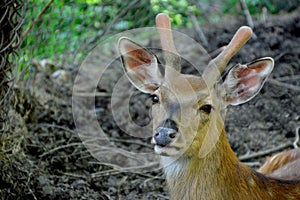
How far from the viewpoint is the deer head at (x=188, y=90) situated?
4152mm

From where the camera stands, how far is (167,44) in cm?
452

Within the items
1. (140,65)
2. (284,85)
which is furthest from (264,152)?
(140,65)

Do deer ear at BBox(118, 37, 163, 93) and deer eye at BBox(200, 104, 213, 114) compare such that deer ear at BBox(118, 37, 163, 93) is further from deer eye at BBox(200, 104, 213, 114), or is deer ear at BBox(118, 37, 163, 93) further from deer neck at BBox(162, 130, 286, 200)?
deer neck at BBox(162, 130, 286, 200)

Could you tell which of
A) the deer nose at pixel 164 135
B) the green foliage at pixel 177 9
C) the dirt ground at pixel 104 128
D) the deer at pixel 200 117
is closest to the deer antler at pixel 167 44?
the deer at pixel 200 117

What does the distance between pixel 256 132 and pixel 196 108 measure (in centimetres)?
305

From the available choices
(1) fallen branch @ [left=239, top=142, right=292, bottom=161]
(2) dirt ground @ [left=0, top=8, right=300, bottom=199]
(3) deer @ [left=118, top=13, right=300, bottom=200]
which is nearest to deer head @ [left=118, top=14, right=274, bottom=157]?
(3) deer @ [left=118, top=13, right=300, bottom=200]

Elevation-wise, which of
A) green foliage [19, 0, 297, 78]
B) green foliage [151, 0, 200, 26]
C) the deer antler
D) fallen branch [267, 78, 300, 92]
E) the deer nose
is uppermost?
the deer antler

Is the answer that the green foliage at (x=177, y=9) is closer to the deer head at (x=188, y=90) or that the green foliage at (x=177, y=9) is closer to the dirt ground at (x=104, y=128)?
the dirt ground at (x=104, y=128)

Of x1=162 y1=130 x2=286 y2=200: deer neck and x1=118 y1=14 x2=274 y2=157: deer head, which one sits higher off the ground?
x1=118 y1=14 x2=274 y2=157: deer head

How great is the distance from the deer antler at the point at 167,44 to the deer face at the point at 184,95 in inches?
2.1

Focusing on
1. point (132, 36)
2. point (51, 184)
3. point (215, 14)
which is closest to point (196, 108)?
point (51, 184)

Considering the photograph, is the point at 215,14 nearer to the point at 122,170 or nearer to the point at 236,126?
the point at 236,126

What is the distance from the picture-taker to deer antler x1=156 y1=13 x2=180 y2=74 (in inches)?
176

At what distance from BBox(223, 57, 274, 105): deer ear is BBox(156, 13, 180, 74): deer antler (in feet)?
A: 1.39
